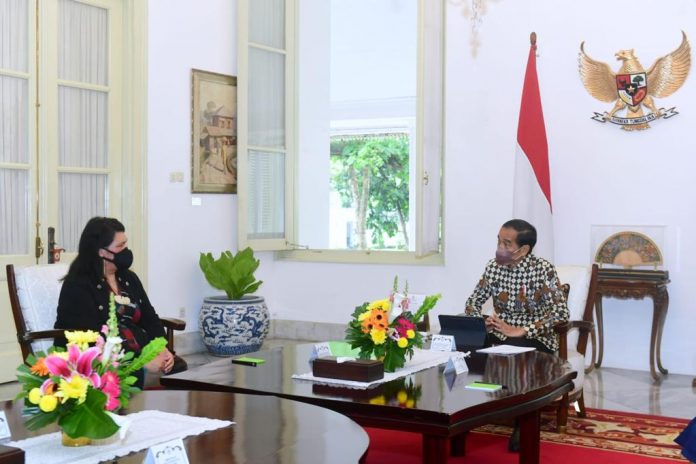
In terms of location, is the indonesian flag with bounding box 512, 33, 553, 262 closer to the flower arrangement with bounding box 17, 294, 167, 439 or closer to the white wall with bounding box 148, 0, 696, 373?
the white wall with bounding box 148, 0, 696, 373

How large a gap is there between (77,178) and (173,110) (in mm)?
1059

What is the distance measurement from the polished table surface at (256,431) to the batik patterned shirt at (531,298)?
2.19m

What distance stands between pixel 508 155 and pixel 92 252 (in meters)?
3.97

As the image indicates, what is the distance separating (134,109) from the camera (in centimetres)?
685

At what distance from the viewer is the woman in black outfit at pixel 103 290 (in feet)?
13.6

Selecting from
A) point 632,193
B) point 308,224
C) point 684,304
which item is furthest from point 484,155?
point 308,224

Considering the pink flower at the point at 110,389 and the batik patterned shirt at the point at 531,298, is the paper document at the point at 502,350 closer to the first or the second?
the batik patterned shirt at the point at 531,298

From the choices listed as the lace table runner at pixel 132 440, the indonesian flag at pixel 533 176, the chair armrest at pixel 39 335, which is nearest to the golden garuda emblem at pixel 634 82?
the indonesian flag at pixel 533 176

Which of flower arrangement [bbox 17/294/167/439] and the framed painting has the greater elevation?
the framed painting

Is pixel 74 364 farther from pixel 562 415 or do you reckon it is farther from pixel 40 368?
pixel 562 415

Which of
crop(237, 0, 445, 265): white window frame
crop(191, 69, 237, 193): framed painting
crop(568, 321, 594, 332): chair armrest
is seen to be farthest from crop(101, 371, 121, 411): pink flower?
crop(191, 69, 237, 193): framed painting

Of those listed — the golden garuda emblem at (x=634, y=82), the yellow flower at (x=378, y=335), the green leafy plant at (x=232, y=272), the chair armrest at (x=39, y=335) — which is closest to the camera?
the yellow flower at (x=378, y=335)

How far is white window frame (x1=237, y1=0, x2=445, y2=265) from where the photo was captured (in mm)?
7246

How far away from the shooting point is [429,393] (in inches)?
125
